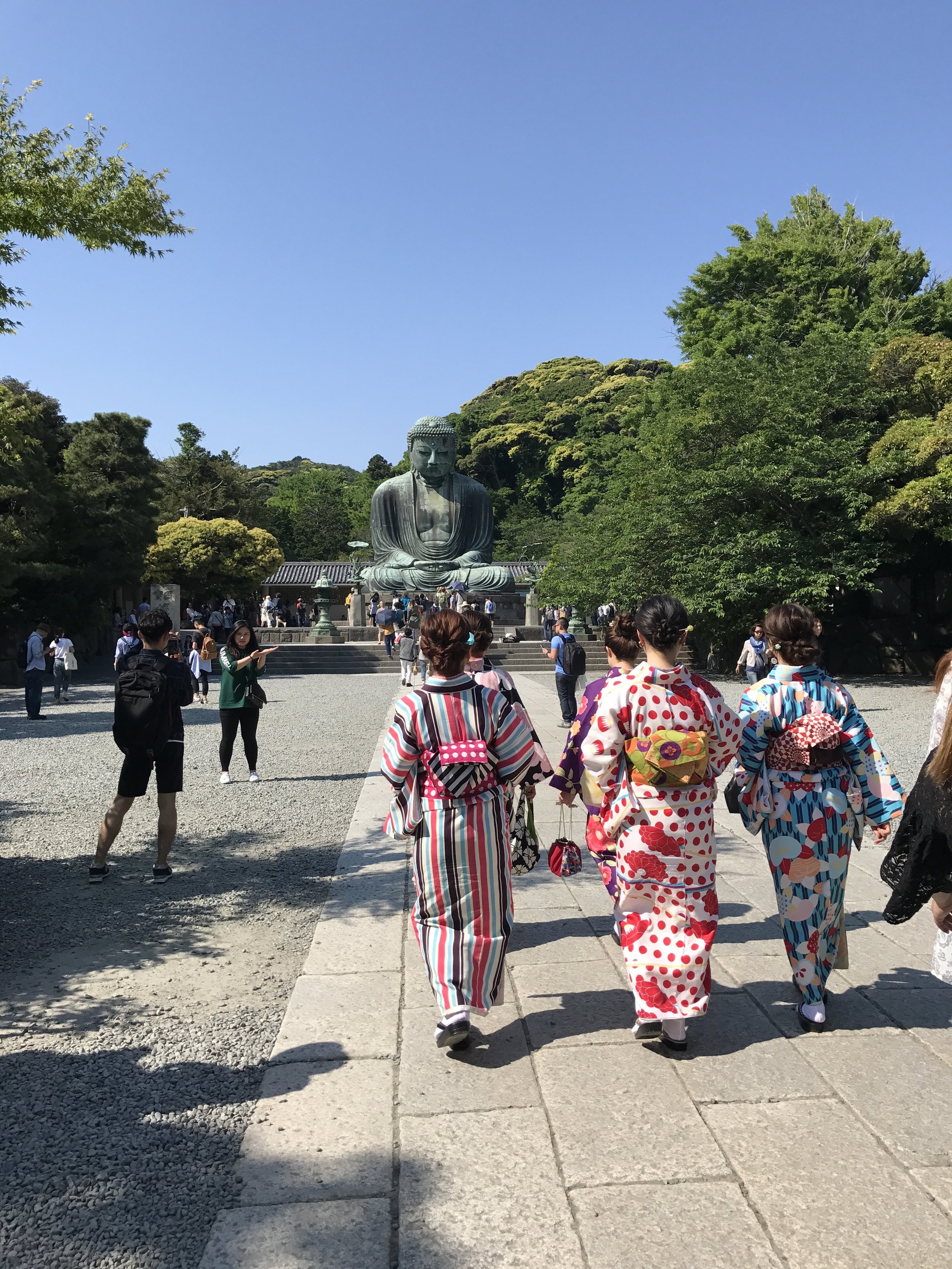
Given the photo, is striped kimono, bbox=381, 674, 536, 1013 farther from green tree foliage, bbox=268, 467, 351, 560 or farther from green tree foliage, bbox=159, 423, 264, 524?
green tree foliage, bbox=268, 467, 351, 560

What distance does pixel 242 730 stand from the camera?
759 centimetres

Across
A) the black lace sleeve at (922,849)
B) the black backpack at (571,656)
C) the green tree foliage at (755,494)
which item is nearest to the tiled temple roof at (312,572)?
the green tree foliage at (755,494)

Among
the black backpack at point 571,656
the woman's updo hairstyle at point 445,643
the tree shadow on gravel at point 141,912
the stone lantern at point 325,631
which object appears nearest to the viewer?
the woman's updo hairstyle at point 445,643

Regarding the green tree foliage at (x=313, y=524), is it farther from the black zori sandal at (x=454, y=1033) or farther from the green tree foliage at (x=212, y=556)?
the black zori sandal at (x=454, y=1033)

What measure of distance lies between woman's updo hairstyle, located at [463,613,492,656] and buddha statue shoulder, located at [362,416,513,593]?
21747mm

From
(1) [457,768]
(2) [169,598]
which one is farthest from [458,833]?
(2) [169,598]

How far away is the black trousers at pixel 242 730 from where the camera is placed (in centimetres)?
758

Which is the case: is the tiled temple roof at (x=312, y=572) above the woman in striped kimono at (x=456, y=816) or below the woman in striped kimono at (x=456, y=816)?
above

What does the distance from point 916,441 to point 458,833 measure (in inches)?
652

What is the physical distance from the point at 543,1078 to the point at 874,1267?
1.07 m

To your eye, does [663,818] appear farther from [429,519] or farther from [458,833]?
[429,519]

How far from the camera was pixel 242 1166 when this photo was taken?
236 centimetres

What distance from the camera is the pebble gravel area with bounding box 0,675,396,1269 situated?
225 centimetres

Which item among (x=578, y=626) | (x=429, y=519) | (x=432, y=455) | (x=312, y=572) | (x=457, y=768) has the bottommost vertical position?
(x=457, y=768)
